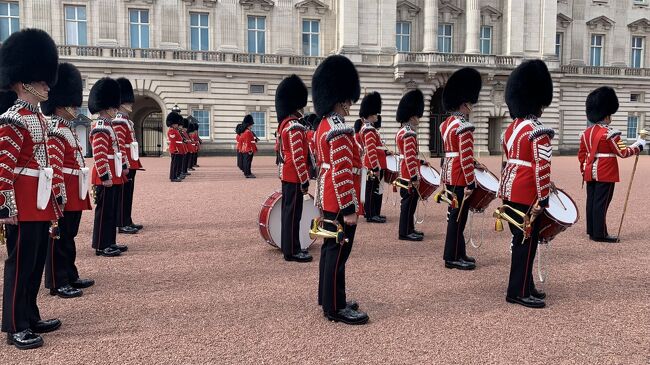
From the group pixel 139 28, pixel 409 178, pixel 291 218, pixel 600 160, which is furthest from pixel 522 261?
pixel 139 28

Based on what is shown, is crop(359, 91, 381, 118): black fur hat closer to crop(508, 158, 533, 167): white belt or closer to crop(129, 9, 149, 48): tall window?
crop(508, 158, 533, 167): white belt

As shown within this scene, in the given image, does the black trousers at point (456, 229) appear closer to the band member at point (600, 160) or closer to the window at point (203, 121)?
the band member at point (600, 160)

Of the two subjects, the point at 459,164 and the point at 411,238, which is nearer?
the point at 459,164

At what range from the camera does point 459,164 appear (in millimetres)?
5449

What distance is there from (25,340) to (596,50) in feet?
121

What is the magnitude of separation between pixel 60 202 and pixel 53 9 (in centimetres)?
2542

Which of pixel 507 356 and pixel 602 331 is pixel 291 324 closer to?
pixel 507 356

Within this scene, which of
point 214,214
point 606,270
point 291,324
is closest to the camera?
point 291,324

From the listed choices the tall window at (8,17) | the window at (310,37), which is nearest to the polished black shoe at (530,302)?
the window at (310,37)

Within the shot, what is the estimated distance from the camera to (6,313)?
11.4 ft

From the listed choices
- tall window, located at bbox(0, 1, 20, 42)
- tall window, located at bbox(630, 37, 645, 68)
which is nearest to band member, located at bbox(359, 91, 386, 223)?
tall window, located at bbox(0, 1, 20, 42)

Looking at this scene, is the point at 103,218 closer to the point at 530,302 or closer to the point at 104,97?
the point at 104,97

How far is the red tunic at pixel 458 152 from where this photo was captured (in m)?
5.32

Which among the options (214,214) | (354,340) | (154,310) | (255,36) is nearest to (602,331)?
(354,340)
